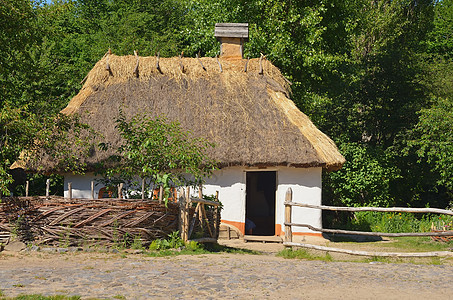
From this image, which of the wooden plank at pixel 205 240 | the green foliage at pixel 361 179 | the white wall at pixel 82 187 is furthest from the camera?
the green foliage at pixel 361 179

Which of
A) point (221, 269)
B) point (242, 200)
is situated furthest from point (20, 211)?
point (242, 200)

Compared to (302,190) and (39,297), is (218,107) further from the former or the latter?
(39,297)

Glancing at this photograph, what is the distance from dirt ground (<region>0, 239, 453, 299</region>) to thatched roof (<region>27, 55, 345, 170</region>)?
5.65 metres

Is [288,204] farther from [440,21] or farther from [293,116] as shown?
[440,21]

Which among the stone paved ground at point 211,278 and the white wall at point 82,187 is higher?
the white wall at point 82,187

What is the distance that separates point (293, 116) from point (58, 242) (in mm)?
8502

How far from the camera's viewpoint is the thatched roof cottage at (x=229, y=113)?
1548cm

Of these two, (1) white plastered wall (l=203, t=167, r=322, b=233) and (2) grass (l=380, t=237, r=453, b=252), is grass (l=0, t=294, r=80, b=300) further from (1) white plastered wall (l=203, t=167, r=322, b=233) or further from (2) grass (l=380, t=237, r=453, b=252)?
(2) grass (l=380, t=237, r=453, b=252)

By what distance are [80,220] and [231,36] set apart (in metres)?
11.1

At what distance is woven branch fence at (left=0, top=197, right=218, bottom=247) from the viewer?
32.9 feet

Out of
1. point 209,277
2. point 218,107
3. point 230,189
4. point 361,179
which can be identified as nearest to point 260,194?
point 361,179

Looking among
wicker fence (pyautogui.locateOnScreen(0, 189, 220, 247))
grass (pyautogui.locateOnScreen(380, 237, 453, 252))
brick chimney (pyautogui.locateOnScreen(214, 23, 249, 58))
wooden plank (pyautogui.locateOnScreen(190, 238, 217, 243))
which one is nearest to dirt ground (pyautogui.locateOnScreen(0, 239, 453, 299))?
wicker fence (pyautogui.locateOnScreen(0, 189, 220, 247))

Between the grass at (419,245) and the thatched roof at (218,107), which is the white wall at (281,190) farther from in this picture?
the grass at (419,245)

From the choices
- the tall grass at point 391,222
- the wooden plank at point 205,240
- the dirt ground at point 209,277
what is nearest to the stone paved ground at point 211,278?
A: the dirt ground at point 209,277
